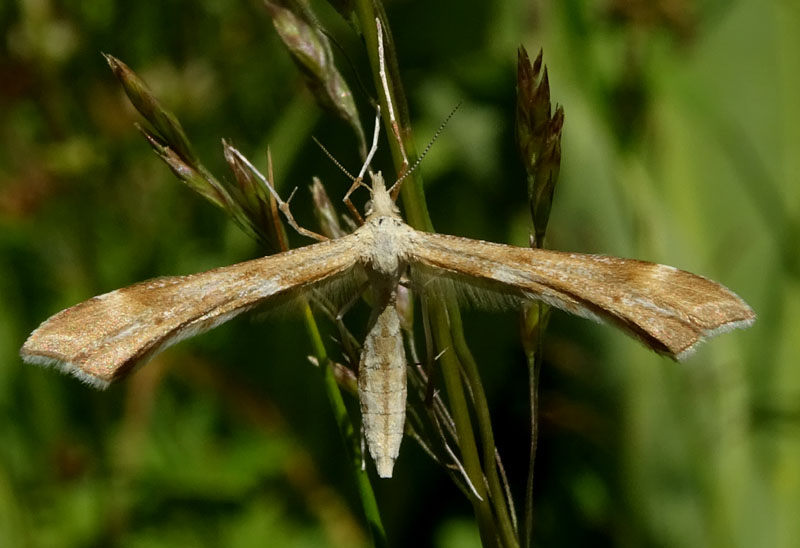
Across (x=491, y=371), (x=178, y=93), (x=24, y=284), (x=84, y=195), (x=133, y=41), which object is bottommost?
(x=491, y=371)

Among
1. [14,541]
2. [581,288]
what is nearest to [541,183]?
[581,288]

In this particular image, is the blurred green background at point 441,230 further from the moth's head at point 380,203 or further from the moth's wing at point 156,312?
the moth's wing at point 156,312

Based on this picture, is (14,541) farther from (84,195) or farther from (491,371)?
(491,371)

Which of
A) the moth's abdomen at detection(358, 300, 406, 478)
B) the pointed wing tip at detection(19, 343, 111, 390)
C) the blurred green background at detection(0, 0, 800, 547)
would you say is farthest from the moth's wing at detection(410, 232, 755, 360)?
the blurred green background at detection(0, 0, 800, 547)

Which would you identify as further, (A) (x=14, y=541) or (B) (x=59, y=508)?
(B) (x=59, y=508)

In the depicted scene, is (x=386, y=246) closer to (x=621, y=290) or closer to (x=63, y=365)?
(x=621, y=290)

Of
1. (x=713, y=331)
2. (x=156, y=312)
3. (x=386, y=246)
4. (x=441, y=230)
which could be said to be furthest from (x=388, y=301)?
(x=441, y=230)

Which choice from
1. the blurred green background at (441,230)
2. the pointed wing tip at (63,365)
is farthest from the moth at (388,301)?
the blurred green background at (441,230)

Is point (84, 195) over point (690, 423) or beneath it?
over
